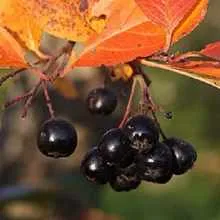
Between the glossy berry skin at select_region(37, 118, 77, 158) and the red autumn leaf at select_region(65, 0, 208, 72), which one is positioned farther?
the glossy berry skin at select_region(37, 118, 77, 158)

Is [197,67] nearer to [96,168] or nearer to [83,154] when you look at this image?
[96,168]

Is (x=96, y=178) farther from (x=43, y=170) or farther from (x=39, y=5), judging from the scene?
(x=43, y=170)

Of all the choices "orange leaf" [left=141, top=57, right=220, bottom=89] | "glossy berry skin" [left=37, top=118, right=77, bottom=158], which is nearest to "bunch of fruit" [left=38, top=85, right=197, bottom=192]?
"glossy berry skin" [left=37, top=118, right=77, bottom=158]

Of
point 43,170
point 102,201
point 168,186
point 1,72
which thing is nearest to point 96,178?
point 1,72

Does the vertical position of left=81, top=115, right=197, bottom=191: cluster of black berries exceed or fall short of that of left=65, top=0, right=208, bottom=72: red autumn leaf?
it falls short

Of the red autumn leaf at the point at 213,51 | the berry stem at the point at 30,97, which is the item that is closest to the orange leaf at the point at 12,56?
the berry stem at the point at 30,97

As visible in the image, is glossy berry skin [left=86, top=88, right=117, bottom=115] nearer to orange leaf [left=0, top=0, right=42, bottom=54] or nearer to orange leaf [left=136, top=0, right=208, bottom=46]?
orange leaf [left=0, top=0, right=42, bottom=54]
